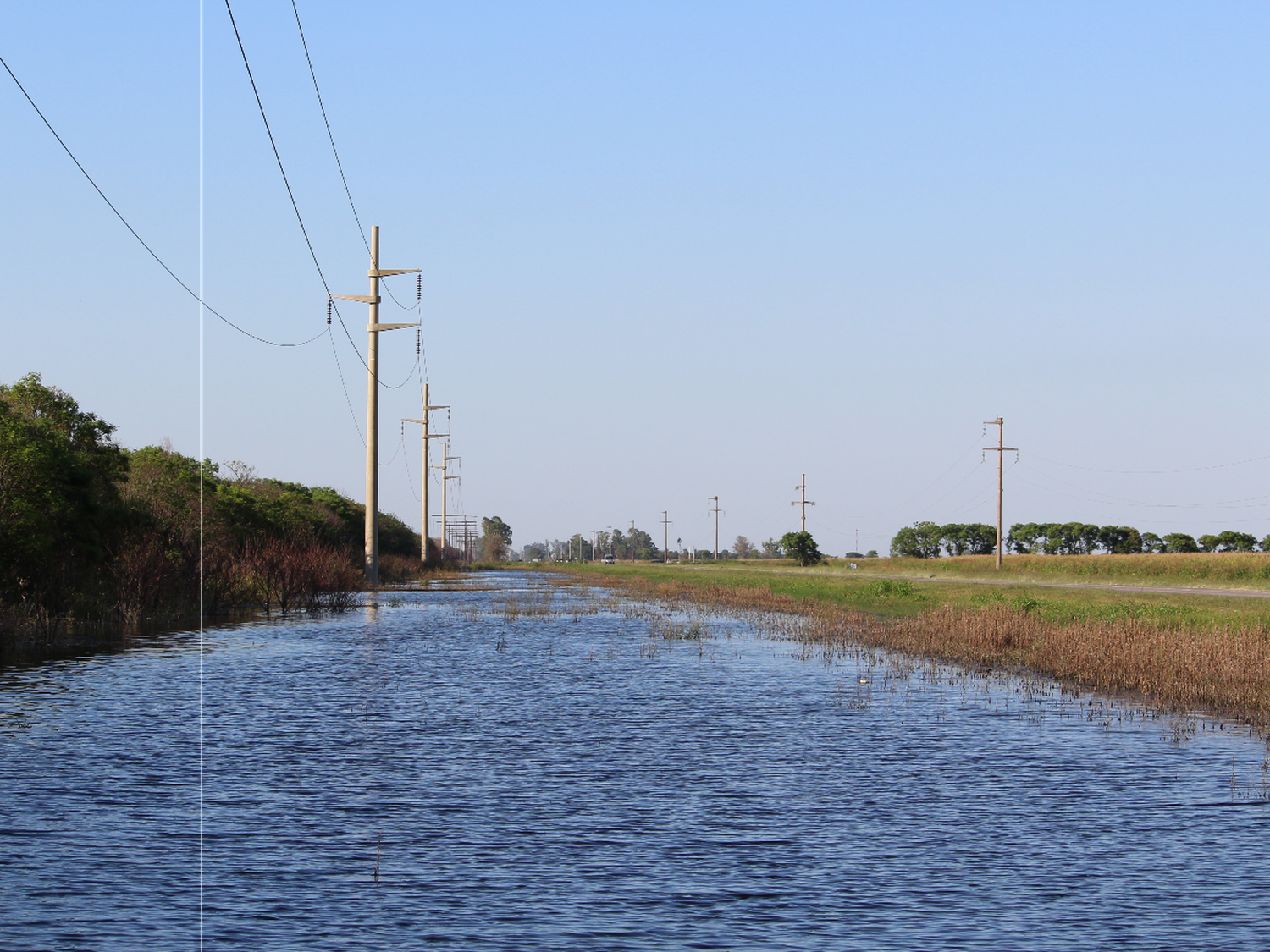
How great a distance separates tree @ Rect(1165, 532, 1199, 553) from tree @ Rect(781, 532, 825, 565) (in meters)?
42.7

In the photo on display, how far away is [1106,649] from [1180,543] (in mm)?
131140

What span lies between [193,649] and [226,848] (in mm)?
17205

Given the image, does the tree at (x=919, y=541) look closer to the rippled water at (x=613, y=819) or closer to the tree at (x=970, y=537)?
the tree at (x=970, y=537)

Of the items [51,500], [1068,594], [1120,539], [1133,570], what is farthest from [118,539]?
[1120,539]

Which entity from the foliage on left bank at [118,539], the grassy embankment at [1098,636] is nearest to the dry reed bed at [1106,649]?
the grassy embankment at [1098,636]

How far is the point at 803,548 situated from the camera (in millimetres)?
139125

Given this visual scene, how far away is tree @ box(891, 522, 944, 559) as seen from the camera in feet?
541

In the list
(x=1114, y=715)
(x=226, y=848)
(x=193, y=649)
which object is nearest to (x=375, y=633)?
(x=193, y=649)

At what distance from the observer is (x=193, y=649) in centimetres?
2553

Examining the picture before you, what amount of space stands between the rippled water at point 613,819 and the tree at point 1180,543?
13260 centimetres

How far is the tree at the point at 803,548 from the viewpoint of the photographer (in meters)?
139

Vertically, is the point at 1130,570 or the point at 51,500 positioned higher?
the point at 51,500

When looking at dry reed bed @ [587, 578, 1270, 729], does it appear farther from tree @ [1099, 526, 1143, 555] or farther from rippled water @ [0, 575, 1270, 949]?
tree @ [1099, 526, 1143, 555]

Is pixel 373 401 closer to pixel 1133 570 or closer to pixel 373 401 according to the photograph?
pixel 373 401
